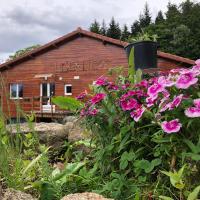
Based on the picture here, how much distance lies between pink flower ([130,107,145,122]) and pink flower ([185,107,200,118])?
286 mm

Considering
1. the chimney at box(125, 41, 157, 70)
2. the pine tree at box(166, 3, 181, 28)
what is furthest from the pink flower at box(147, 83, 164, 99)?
the pine tree at box(166, 3, 181, 28)

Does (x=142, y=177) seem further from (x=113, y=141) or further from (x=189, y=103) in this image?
(x=189, y=103)

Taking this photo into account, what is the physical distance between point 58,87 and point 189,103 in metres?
24.7

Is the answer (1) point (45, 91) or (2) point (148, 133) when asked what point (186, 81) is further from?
(1) point (45, 91)

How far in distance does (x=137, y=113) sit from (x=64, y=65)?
2486 centimetres

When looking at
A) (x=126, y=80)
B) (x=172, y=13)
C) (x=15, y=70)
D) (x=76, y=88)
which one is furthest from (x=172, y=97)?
(x=172, y=13)

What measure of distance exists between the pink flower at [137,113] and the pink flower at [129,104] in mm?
29

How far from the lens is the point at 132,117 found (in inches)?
92.4

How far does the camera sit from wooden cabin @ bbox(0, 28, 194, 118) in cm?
2495

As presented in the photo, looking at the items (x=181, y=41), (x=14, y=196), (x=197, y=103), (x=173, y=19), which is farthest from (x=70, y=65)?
(x=173, y=19)

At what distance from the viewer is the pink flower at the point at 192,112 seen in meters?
1.93

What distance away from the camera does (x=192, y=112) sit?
195 cm

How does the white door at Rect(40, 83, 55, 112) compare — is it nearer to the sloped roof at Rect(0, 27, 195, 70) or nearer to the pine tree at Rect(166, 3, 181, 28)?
the sloped roof at Rect(0, 27, 195, 70)

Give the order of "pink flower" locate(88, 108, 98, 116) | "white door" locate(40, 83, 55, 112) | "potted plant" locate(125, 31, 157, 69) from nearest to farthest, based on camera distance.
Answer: "pink flower" locate(88, 108, 98, 116)
"potted plant" locate(125, 31, 157, 69)
"white door" locate(40, 83, 55, 112)
